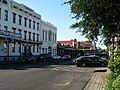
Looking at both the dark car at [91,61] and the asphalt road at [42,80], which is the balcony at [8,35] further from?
the asphalt road at [42,80]

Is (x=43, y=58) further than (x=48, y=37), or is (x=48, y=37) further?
(x=48, y=37)

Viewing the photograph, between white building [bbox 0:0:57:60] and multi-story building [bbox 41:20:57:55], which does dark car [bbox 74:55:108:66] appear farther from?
multi-story building [bbox 41:20:57:55]

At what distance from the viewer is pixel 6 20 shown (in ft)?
170

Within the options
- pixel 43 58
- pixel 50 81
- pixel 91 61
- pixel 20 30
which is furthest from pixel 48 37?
pixel 50 81

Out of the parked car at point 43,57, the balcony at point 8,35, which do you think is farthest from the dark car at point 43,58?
the balcony at point 8,35

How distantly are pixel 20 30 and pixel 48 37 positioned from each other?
69.5 feet

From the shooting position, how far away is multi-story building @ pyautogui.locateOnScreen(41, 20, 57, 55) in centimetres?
7444

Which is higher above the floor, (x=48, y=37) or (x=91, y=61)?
(x=48, y=37)

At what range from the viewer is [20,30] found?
58.0m

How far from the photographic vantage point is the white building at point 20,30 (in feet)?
166

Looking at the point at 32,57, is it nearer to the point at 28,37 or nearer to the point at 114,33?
the point at 28,37

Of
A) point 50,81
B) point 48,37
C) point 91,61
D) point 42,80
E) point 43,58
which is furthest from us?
point 48,37

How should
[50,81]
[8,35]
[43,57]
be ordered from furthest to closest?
[43,57]
[8,35]
[50,81]

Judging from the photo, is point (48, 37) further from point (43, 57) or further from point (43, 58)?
point (43, 58)
